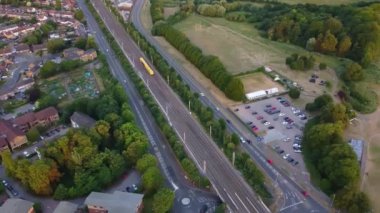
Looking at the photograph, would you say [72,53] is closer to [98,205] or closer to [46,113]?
[46,113]

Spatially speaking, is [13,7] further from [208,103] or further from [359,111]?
[359,111]

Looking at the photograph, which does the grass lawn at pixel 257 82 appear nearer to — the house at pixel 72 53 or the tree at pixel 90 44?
the tree at pixel 90 44

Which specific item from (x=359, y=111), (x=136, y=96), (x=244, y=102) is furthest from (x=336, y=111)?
(x=136, y=96)

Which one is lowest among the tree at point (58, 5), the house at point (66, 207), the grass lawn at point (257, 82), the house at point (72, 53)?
the grass lawn at point (257, 82)

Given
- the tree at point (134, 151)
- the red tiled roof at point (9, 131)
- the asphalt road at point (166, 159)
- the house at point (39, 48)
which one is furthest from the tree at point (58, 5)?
the tree at point (134, 151)

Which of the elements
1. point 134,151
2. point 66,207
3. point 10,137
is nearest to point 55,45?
point 10,137
